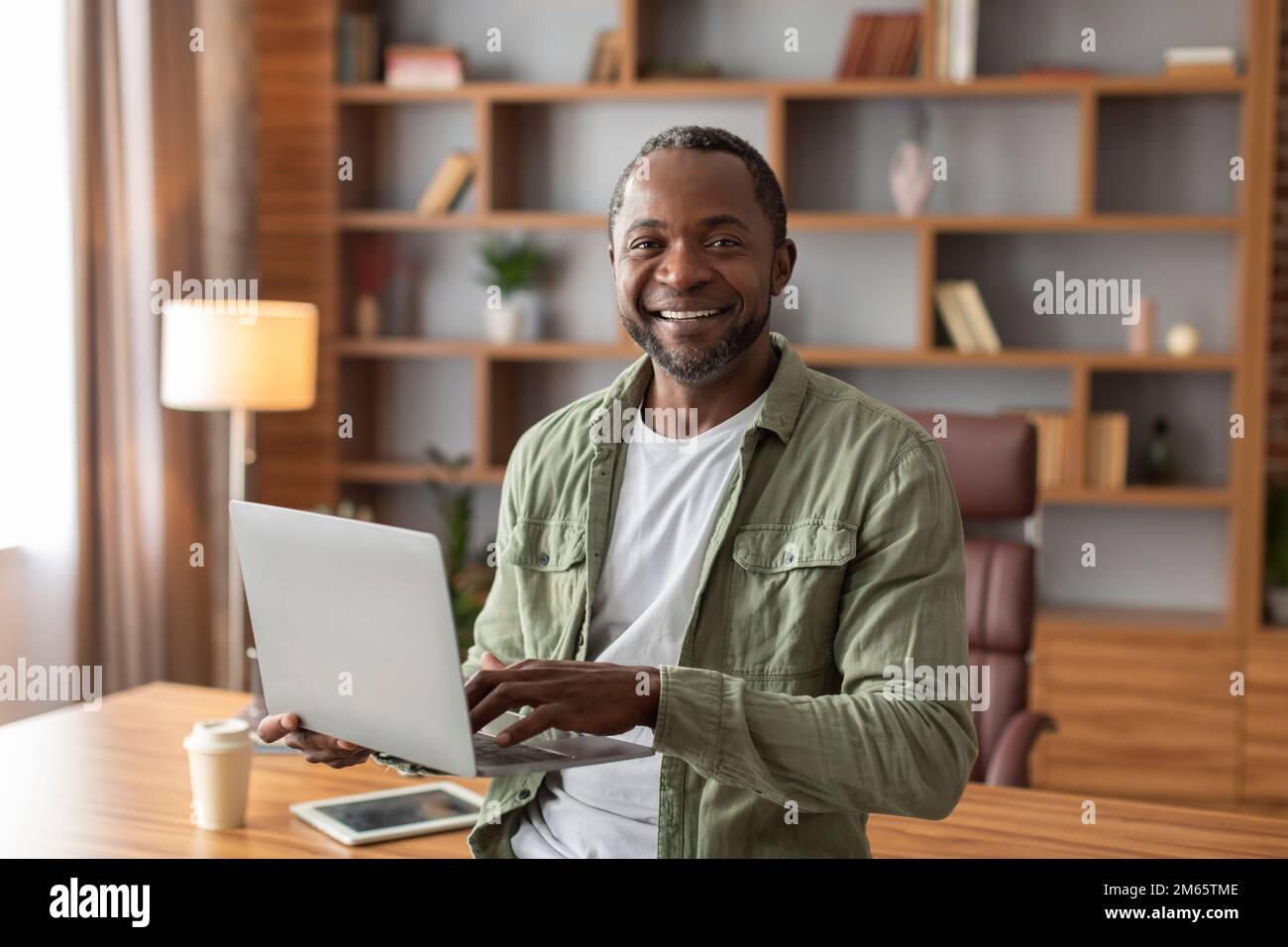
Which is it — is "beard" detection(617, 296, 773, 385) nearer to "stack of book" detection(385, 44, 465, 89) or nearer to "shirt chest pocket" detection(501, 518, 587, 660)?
"shirt chest pocket" detection(501, 518, 587, 660)

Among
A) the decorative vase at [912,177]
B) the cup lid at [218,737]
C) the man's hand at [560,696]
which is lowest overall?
the cup lid at [218,737]

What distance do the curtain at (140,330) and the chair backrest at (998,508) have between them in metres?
2.23

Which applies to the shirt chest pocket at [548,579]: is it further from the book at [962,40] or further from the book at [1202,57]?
the book at [1202,57]

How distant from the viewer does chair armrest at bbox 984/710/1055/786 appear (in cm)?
229

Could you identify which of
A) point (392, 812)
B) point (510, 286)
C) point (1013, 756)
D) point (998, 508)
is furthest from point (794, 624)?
point (510, 286)

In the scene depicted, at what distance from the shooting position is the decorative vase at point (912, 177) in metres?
4.04

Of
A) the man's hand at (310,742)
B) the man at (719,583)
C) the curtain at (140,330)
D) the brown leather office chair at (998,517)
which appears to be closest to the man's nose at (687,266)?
the man at (719,583)

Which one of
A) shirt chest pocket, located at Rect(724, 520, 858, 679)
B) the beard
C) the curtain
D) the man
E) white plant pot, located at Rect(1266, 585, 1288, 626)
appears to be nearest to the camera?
the man

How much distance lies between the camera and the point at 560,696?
1.28 m

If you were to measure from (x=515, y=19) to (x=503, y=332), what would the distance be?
1016mm

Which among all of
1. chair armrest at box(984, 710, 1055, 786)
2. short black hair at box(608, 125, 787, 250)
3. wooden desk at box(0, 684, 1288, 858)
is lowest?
chair armrest at box(984, 710, 1055, 786)

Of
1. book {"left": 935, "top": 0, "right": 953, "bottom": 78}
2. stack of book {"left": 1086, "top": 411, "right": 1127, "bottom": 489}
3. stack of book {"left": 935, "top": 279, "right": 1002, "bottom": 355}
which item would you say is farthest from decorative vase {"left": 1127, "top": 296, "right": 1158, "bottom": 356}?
book {"left": 935, "top": 0, "right": 953, "bottom": 78}

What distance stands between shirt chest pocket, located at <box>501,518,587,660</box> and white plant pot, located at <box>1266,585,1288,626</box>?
2939 millimetres

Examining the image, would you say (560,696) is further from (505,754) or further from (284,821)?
(284,821)
